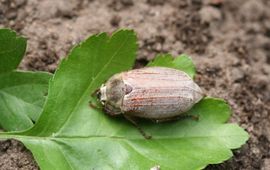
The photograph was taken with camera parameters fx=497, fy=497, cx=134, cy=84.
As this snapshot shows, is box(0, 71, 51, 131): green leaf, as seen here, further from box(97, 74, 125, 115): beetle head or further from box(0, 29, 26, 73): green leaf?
box(97, 74, 125, 115): beetle head

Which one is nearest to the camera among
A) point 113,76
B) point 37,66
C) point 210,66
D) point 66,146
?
point 66,146

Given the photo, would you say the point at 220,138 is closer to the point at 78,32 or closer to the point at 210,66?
the point at 210,66

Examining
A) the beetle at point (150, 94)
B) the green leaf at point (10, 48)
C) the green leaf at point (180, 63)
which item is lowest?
the beetle at point (150, 94)

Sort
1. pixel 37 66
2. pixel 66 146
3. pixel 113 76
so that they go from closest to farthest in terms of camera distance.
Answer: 1. pixel 66 146
2. pixel 113 76
3. pixel 37 66

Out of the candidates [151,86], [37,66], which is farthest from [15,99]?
[151,86]

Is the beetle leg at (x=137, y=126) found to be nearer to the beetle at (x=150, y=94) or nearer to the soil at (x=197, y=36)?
the beetle at (x=150, y=94)

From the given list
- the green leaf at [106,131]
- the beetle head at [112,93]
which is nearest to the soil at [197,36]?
the green leaf at [106,131]

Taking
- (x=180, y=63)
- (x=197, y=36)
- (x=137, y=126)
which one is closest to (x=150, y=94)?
(x=137, y=126)
